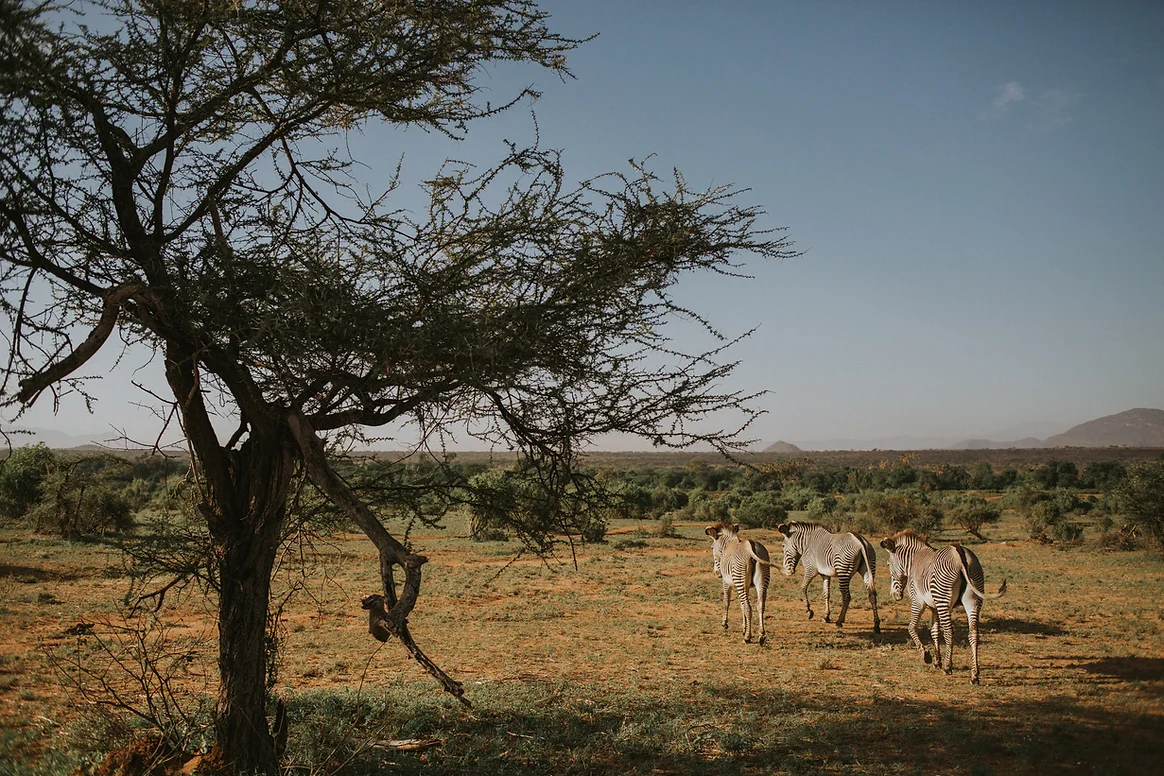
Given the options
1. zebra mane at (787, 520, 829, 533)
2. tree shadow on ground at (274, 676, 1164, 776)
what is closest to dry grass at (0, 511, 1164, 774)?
tree shadow on ground at (274, 676, 1164, 776)

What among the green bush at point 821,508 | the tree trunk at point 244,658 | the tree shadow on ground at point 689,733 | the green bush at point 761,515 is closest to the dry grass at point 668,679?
the tree shadow on ground at point 689,733

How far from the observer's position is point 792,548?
15883 mm

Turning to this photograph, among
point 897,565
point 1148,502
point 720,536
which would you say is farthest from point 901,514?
point 897,565

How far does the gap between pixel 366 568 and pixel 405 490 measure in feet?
55.5

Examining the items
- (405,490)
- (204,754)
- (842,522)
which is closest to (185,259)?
(405,490)

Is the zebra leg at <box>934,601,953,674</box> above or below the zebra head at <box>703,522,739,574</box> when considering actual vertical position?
below

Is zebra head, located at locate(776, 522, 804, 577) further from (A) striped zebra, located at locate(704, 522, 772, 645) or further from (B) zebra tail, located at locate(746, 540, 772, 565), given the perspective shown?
(B) zebra tail, located at locate(746, 540, 772, 565)

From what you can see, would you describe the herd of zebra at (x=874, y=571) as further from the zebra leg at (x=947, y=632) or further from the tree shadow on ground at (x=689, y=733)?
the tree shadow on ground at (x=689, y=733)

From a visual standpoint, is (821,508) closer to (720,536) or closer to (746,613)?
(720,536)

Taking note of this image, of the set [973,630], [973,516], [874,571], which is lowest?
[973,516]

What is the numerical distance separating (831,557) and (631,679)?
582 centimetres

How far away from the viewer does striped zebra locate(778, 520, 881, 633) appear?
45.3ft

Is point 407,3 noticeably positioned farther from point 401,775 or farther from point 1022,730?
point 1022,730

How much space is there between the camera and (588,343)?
552 centimetres
